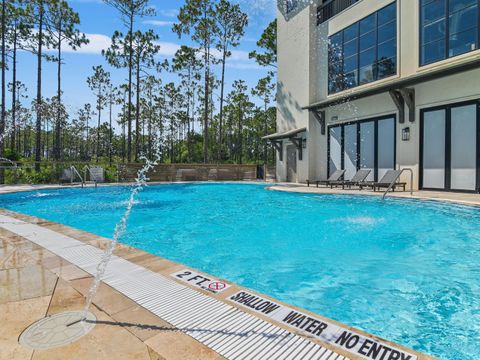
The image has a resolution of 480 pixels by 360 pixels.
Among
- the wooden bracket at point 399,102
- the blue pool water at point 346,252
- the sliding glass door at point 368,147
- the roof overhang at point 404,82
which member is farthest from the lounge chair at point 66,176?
the wooden bracket at point 399,102

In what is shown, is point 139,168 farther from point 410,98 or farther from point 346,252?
point 346,252

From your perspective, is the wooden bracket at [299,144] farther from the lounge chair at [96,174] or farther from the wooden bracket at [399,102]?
the lounge chair at [96,174]

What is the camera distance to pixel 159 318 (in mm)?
2082

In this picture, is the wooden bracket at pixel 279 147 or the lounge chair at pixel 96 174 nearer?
the lounge chair at pixel 96 174

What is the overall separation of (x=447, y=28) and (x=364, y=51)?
3392 millimetres

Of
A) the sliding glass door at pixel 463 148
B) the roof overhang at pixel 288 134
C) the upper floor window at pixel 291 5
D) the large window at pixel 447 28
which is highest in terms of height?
the upper floor window at pixel 291 5

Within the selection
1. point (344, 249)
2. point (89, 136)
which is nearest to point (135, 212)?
point (344, 249)

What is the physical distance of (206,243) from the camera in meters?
5.25

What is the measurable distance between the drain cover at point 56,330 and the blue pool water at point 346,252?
73.0 inches

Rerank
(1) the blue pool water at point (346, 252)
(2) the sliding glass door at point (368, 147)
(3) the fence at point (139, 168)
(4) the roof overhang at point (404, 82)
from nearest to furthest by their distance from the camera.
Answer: (1) the blue pool water at point (346, 252) → (4) the roof overhang at point (404, 82) → (2) the sliding glass door at point (368, 147) → (3) the fence at point (139, 168)

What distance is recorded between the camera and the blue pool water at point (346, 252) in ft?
8.91

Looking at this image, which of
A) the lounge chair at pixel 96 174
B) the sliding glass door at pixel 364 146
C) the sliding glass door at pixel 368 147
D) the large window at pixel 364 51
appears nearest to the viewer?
the large window at pixel 364 51

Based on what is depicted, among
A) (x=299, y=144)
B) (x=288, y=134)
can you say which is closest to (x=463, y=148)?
(x=299, y=144)

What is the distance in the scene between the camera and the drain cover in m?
1.80
